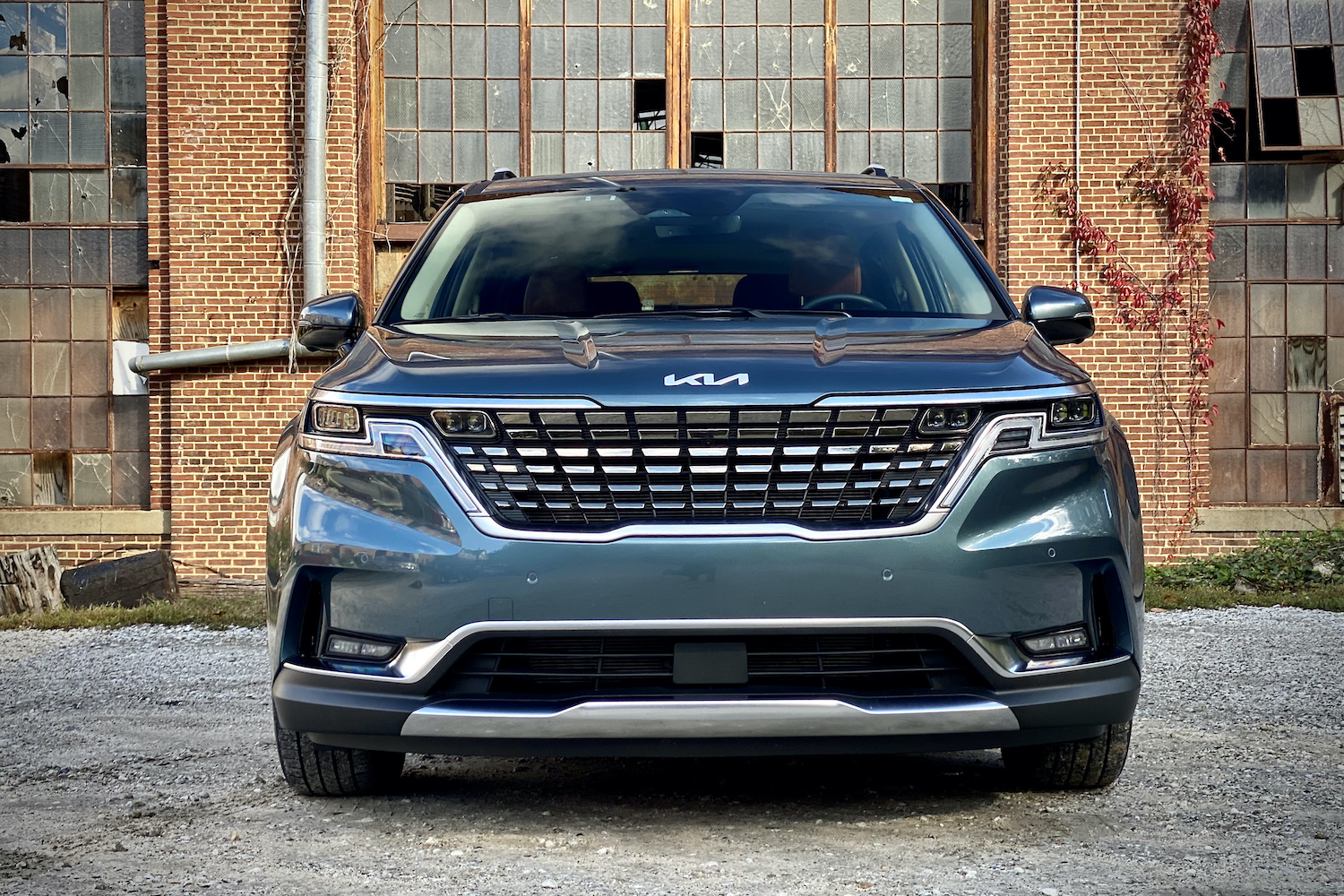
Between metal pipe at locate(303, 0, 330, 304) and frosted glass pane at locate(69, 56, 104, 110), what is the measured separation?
1914 mm

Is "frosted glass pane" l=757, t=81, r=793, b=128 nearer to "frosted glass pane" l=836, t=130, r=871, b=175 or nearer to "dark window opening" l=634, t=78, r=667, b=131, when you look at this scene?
"frosted glass pane" l=836, t=130, r=871, b=175

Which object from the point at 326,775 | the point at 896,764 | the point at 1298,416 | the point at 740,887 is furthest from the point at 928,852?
the point at 1298,416

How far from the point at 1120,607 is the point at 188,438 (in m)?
9.95

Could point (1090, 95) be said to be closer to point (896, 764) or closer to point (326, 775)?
point (896, 764)

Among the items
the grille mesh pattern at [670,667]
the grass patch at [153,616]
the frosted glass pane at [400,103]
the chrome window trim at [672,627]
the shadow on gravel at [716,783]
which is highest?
the frosted glass pane at [400,103]

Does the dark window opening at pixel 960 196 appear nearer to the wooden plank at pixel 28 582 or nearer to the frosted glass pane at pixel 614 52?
the frosted glass pane at pixel 614 52

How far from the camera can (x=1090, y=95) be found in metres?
12.4

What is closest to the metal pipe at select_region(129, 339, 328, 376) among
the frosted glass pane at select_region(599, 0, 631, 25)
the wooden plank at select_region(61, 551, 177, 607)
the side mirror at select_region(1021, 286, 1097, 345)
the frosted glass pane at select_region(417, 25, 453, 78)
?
the wooden plank at select_region(61, 551, 177, 607)

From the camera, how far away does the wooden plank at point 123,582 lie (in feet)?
31.8

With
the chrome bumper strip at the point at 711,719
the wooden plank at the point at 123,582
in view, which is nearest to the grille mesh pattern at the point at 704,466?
the chrome bumper strip at the point at 711,719

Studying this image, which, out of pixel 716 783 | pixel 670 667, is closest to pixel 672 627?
pixel 670 667

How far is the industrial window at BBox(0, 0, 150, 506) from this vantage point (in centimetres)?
1265

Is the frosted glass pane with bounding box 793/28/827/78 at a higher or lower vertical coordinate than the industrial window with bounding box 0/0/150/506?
higher

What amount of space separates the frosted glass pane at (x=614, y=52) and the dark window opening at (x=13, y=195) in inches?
195
